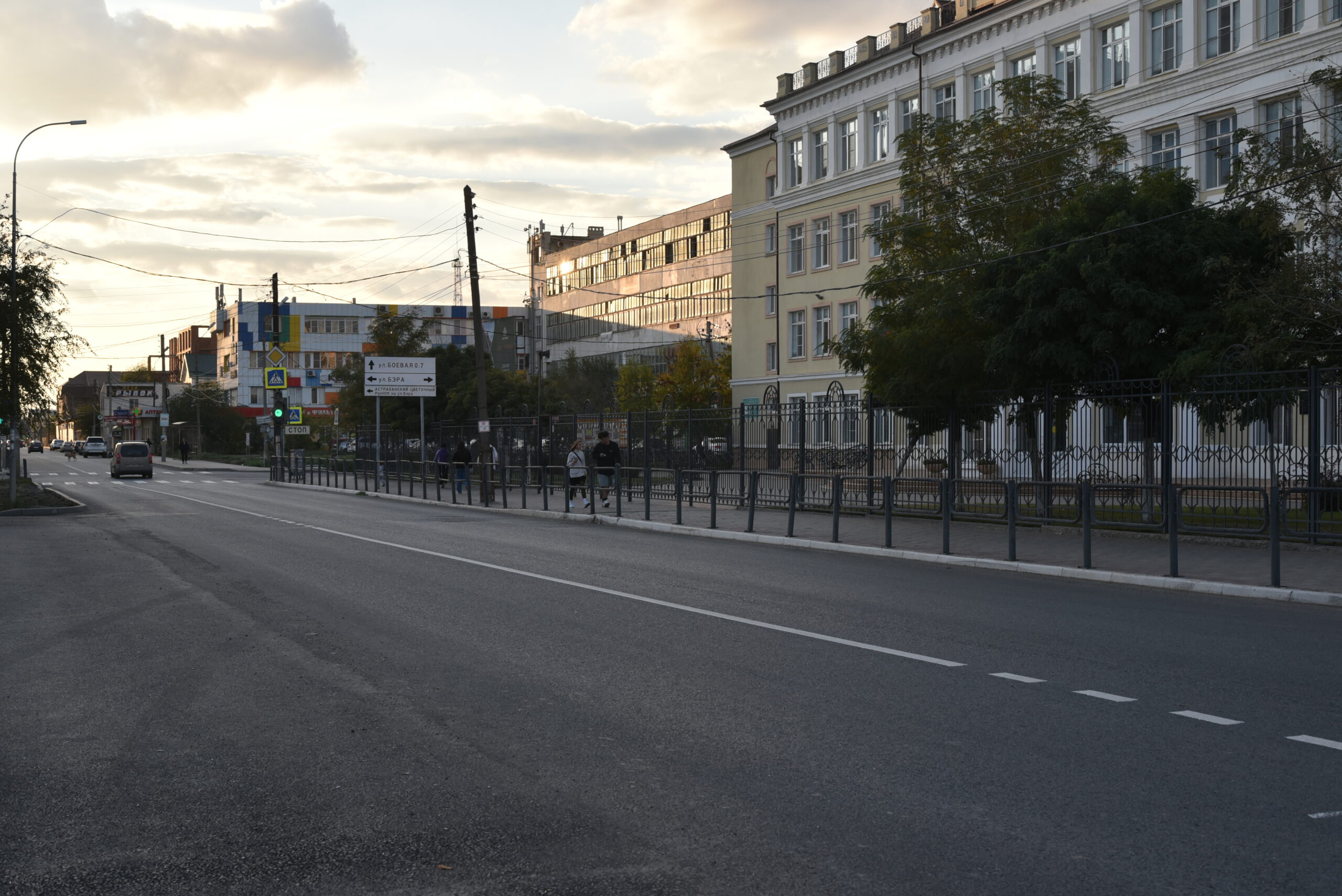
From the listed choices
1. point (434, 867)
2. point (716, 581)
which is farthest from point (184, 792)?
point (716, 581)

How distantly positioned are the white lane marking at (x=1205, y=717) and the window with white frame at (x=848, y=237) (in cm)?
4667

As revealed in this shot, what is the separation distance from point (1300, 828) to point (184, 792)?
4646 millimetres

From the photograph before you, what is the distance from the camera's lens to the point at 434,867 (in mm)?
4551

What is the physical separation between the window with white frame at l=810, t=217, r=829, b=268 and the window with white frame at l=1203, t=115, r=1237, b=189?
18.7 meters

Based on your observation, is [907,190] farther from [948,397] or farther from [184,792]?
[184,792]

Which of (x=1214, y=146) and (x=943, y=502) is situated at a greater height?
(x=1214, y=146)

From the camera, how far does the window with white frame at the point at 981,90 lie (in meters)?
46.3

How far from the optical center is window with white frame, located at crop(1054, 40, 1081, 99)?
43062mm

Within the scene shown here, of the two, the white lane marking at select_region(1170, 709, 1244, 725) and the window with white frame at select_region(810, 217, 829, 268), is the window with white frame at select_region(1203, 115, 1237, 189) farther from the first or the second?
the white lane marking at select_region(1170, 709, 1244, 725)

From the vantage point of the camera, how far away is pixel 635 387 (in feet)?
257

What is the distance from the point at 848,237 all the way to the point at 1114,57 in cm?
1413

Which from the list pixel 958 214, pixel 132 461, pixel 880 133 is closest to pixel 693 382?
pixel 880 133

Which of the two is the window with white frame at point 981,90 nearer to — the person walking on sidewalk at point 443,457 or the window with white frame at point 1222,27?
the window with white frame at point 1222,27

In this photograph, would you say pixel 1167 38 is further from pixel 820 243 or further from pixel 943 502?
pixel 943 502
